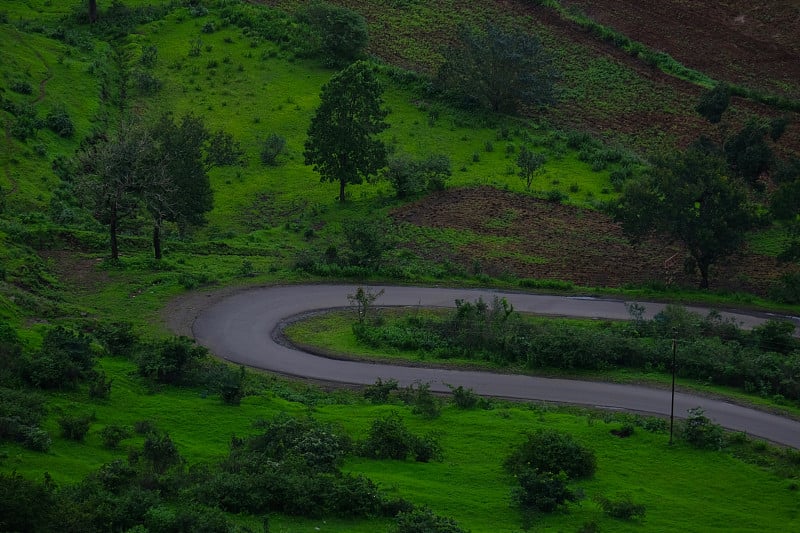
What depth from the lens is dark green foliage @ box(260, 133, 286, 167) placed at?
6525cm

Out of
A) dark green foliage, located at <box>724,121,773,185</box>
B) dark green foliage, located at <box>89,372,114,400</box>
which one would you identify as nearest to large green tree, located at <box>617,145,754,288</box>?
dark green foliage, located at <box>724,121,773,185</box>

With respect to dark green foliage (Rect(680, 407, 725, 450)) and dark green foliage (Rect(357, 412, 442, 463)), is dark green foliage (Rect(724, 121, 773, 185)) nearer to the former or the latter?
dark green foliage (Rect(680, 407, 725, 450))

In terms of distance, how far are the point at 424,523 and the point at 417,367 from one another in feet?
51.9

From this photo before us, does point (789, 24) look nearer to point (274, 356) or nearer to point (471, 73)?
point (471, 73)

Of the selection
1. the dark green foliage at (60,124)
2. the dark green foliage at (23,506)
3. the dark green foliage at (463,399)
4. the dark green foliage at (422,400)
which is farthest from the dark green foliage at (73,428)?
the dark green foliage at (60,124)

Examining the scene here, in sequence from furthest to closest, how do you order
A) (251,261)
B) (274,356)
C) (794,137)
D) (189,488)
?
1. (794,137)
2. (251,261)
3. (274,356)
4. (189,488)

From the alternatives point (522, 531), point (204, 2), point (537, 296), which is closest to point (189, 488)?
point (522, 531)

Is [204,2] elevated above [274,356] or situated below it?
above

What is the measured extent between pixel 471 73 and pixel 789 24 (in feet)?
94.3

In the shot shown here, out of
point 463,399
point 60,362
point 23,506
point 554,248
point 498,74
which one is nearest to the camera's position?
point 23,506

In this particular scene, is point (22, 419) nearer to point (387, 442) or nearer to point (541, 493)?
point (387, 442)

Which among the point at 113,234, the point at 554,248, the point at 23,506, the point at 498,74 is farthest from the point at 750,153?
the point at 23,506

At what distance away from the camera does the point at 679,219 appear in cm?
4900

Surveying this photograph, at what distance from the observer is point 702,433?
3478cm
